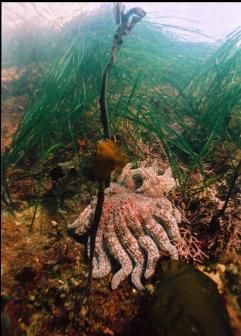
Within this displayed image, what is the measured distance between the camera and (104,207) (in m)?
3.03

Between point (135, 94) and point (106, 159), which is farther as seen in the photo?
point (135, 94)

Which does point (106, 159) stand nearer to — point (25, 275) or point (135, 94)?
point (25, 275)

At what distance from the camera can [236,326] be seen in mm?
2541

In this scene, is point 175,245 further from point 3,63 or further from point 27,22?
point 27,22

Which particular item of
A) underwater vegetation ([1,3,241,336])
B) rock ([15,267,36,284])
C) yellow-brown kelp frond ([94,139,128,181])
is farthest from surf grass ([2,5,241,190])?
rock ([15,267,36,284])

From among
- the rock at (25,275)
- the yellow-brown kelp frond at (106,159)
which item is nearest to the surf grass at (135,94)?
the yellow-brown kelp frond at (106,159)

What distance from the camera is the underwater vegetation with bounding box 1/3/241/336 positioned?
233 centimetres

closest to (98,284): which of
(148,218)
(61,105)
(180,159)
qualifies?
(148,218)

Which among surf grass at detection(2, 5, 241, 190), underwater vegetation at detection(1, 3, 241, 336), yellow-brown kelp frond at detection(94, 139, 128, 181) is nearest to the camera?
yellow-brown kelp frond at detection(94, 139, 128, 181)

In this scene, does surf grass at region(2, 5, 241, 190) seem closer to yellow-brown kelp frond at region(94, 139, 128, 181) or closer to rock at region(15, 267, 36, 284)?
yellow-brown kelp frond at region(94, 139, 128, 181)

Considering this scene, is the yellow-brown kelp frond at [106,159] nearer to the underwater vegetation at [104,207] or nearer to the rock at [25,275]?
the underwater vegetation at [104,207]

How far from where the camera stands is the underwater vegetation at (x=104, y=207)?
2326mm

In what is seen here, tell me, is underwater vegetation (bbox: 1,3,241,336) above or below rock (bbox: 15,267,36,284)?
above

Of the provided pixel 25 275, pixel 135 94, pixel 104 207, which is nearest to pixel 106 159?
pixel 104 207
